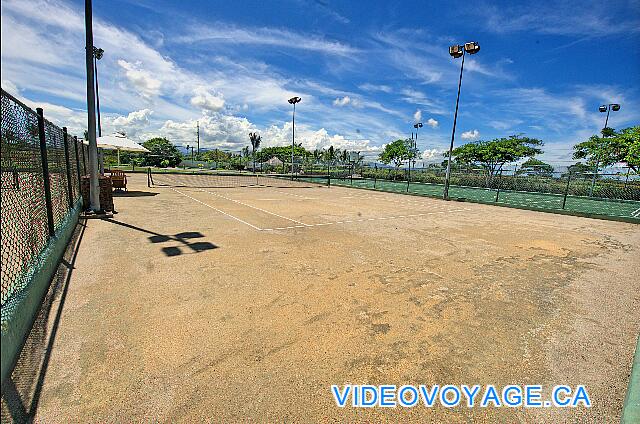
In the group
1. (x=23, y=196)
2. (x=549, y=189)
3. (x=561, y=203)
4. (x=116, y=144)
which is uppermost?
(x=116, y=144)

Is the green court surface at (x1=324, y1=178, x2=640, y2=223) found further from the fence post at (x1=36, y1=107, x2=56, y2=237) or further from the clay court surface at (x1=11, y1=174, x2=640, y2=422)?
the fence post at (x1=36, y1=107, x2=56, y2=237)

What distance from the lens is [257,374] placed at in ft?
8.49

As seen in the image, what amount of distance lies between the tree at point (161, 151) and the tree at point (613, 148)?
65.1 m

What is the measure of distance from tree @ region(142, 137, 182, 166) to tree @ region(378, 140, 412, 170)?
42577 millimetres

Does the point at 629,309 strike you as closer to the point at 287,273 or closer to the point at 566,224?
the point at 287,273

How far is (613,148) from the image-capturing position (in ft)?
113

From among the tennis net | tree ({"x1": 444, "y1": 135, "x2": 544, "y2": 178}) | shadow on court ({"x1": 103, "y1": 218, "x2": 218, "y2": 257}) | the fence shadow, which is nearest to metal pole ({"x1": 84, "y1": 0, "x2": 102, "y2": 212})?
shadow on court ({"x1": 103, "y1": 218, "x2": 218, "y2": 257})

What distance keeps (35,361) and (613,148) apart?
49498 millimetres

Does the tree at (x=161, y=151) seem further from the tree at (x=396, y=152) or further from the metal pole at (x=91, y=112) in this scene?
the metal pole at (x=91, y=112)

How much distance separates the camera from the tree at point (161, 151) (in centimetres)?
6162

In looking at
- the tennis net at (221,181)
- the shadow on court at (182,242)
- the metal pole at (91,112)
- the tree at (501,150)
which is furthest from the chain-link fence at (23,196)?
the tree at (501,150)

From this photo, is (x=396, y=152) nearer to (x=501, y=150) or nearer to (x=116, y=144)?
(x=501, y=150)

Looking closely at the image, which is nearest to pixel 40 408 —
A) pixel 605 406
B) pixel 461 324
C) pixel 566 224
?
pixel 461 324

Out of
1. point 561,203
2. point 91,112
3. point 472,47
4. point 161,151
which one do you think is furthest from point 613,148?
point 161,151
